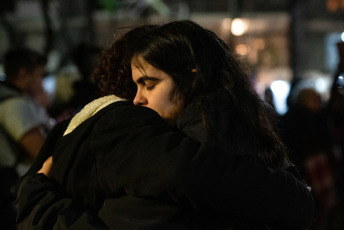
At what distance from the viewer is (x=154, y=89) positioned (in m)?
1.87

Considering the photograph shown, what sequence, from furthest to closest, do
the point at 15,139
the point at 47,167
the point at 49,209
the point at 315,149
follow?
the point at 315,149, the point at 15,139, the point at 47,167, the point at 49,209

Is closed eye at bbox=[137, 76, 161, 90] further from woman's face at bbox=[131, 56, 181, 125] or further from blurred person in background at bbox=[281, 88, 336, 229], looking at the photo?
blurred person in background at bbox=[281, 88, 336, 229]

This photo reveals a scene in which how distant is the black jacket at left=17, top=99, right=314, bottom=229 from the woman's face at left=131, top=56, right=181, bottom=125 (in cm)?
10

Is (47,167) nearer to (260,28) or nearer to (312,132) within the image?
(312,132)

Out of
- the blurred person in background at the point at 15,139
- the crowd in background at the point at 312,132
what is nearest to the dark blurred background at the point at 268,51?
the crowd in background at the point at 312,132

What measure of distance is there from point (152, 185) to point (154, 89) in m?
0.36

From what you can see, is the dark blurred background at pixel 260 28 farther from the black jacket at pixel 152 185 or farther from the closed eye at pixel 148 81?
the black jacket at pixel 152 185

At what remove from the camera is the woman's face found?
184 centimetres

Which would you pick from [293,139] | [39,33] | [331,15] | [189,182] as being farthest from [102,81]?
[331,15]

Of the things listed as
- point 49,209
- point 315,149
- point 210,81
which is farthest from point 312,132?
point 49,209

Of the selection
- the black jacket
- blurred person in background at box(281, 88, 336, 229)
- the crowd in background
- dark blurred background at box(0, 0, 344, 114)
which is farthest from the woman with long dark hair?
dark blurred background at box(0, 0, 344, 114)

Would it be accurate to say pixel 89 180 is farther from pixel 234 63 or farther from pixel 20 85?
pixel 20 85

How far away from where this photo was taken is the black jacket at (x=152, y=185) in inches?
63.4

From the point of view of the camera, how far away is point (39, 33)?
96.0ft
